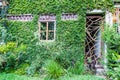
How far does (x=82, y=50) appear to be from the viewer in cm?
1264

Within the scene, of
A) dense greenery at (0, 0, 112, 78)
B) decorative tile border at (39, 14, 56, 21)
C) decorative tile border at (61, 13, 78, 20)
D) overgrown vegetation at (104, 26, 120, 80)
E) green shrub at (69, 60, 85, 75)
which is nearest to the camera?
overgrown vegetation at (104, 26, 120, 80)

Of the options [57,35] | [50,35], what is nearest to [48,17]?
[50,35]

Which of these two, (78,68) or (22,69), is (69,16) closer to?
(78,68)

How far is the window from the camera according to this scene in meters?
12.8

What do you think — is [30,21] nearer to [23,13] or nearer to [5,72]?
[23,13]

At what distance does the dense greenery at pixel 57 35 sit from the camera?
471 inches

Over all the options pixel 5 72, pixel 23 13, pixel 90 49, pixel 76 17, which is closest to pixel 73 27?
pixel 76 17

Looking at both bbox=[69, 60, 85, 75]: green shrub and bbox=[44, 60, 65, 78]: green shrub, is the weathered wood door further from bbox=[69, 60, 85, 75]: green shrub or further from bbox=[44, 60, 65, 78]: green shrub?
bbox=[44, 60, 65, 78]: green shrub

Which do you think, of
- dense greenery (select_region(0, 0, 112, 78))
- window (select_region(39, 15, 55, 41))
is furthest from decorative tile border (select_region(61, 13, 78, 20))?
window (select_region(39, 15, 55, 41))

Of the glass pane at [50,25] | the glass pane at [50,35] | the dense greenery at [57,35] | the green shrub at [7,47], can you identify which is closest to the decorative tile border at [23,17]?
the dense greenery at [57,35]

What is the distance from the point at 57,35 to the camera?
12.7m

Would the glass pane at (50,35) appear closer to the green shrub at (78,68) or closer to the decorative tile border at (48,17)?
the decorative tile border at (48,17)

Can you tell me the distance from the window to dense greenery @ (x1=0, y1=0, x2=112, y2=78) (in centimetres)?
24

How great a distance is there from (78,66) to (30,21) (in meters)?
3.06
